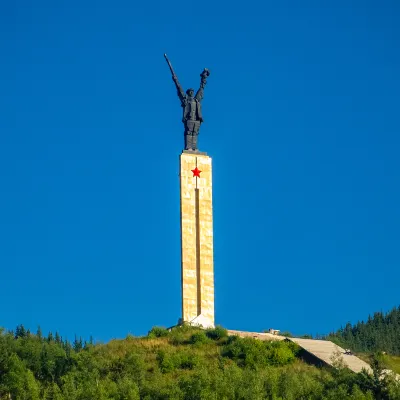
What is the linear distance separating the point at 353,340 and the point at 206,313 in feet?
23.8

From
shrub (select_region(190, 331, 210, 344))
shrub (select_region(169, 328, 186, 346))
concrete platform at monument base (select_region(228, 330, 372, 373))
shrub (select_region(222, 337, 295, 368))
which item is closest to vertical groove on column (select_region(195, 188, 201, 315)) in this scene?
concrete platform at monument base (select_region(228, 330, 372, 373))

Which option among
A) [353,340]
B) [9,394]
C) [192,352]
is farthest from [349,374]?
[353,340]

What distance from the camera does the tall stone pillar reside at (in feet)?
134

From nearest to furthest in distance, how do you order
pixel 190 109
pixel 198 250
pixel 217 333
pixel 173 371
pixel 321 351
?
1. pixel 173 371
2. pixel 321 351
3. pixel 217 333
4. pixel 198 250
5. pixel 190 109

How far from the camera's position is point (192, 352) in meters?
36.2

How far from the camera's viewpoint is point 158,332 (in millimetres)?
38938

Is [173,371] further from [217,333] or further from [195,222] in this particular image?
[195,222]

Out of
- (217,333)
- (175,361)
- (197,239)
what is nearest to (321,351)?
(217,333)

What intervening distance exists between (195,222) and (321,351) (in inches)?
278

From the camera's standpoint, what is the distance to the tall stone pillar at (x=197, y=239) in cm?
4091

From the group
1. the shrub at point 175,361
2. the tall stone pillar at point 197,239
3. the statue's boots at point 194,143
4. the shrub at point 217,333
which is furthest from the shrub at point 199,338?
the statue's boots at point 194,143

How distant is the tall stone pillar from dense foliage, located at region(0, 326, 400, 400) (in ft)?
5.67

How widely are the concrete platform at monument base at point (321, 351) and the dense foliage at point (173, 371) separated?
472 mm

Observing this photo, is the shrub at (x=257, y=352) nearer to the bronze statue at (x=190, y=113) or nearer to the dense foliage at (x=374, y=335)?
the dense foliage at (x=374, y=335)
